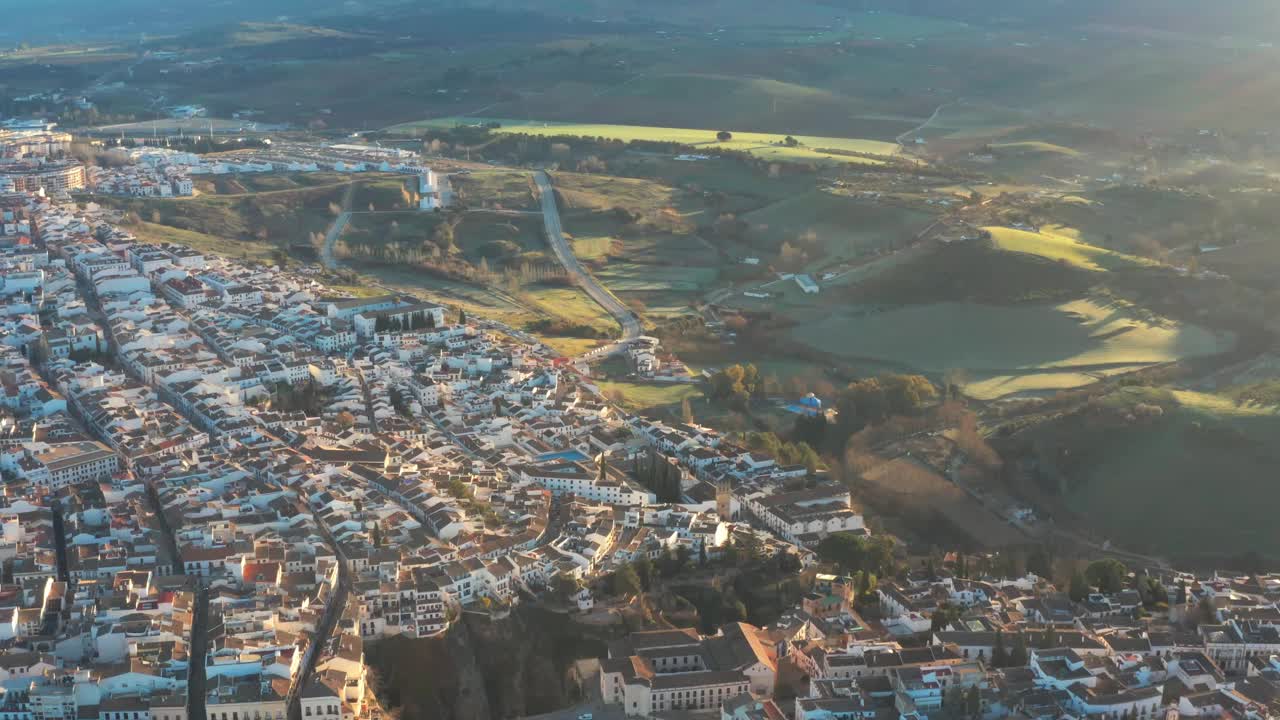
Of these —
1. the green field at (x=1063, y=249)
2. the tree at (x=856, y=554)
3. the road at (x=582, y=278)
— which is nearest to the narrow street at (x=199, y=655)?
the tree at (x=856, y=554)

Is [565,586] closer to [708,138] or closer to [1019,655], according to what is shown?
[1019,655]

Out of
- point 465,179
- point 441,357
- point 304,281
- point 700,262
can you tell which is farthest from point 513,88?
point 441,357

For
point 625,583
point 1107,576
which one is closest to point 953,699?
point 625,583

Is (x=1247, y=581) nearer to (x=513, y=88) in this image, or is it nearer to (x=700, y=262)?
(x=700, y=262)

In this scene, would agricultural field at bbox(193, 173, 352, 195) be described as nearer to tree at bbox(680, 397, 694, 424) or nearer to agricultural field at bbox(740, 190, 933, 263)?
agricultural field at bbox(740, 190, 933, 263)

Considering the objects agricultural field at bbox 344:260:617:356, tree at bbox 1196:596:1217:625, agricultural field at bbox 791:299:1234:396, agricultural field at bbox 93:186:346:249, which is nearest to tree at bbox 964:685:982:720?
tree at bbox 1196:596:1217:625
